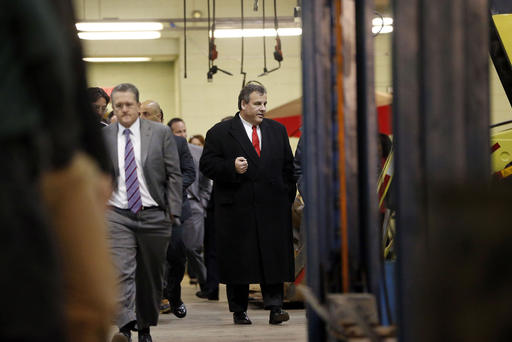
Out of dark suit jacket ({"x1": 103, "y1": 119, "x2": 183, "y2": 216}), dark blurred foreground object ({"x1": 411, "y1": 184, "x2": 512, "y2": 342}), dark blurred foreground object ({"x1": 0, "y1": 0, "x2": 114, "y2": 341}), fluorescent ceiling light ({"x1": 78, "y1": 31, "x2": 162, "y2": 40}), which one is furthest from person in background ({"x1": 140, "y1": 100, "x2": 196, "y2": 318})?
dark blurred foreground object ({"x1": 411, "y1": 184, "x2": 512, "y2": 342})

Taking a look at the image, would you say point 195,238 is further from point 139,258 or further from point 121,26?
point 121,26

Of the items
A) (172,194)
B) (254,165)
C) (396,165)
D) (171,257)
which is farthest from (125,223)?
(396,165)

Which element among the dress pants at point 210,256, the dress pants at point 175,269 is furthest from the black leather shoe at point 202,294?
the dress pants at point 175,269

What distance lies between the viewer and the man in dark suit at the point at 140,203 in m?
Answer: 5.88

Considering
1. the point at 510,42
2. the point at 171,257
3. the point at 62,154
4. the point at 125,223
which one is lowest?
the point at 171,257

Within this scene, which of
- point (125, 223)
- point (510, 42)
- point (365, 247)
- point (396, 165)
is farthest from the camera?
point (125, 223)

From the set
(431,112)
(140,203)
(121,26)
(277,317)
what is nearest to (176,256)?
(277,317)

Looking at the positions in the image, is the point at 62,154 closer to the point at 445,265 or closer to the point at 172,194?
the point at 445,265

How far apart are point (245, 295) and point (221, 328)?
0.32 meters

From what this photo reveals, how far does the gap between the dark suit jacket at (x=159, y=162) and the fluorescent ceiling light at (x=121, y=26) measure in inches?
291

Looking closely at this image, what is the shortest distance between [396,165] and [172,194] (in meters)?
3.84

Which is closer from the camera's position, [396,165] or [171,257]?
[396,165]

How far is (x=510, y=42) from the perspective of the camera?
4824 mm

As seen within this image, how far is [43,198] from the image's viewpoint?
1804 mm
